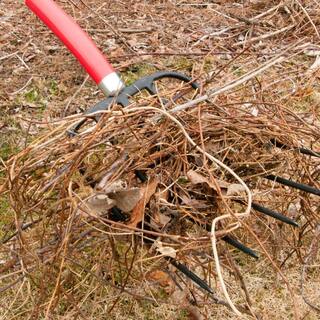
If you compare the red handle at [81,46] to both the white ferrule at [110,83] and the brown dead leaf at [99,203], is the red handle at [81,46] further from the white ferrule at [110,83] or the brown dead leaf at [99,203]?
the brown dead leaf at [99,203]

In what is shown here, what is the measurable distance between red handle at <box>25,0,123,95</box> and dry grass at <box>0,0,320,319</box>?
0.14 metres

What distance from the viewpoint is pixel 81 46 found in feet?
6.67

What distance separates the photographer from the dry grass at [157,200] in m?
1.62

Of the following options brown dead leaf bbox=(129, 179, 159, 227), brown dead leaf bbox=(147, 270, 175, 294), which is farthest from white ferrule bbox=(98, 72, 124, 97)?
brown dead leaf bbox=(147, 270, 175, 294)

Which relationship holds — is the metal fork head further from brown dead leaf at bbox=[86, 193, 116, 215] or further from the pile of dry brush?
brown dead leaf at bbox=[86, 193, 116, 215]

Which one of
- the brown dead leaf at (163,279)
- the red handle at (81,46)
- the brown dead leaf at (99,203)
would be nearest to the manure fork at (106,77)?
the red handle at (81,46)

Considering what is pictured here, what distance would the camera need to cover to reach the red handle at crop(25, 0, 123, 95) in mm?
1968

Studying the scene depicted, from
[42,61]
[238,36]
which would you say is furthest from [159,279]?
[238,36]

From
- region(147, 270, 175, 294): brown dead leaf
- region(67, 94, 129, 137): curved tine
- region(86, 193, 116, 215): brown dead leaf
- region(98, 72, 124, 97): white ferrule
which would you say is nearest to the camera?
region(86, 193, 116, 215): brown dead leaf

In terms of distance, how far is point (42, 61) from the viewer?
160 inches

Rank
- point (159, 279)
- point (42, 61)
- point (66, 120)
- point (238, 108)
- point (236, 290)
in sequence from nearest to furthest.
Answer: point (66, 120), point (238, 108), point (159, 279), point (236, 290), point (42, 61)

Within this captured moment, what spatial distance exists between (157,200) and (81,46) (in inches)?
25.9

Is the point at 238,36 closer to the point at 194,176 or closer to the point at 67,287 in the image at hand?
the point at 67,287

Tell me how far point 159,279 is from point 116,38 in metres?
2.38
